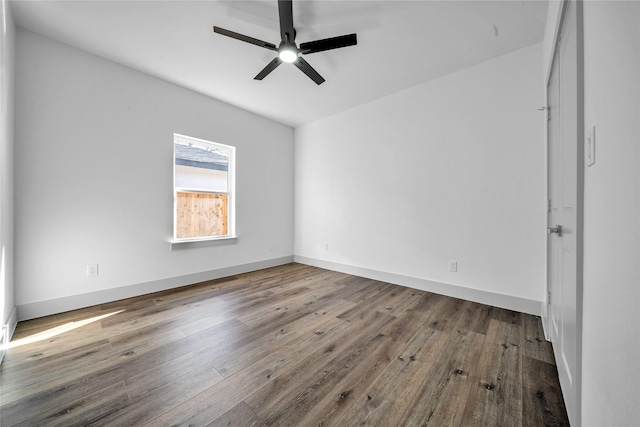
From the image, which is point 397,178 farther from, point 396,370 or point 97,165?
point 97,165

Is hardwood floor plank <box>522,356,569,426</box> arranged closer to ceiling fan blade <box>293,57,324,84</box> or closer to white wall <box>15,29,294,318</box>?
ceiling fan blade <box>293,57,324,84</box>

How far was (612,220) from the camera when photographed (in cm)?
71

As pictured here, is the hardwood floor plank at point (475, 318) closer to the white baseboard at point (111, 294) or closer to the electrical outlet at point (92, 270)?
the white baseboard at point (111, 294)

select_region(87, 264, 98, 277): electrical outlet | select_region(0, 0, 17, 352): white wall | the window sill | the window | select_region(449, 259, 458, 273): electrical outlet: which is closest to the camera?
select_region(0, 0, 17, 352): white wall

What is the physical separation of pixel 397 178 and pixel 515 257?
62.1 inches

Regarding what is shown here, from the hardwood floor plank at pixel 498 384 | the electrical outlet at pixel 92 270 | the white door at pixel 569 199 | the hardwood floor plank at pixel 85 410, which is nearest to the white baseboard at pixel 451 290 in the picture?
the hardwood floor plank at pixel 498 384

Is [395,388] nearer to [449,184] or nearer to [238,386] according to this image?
[238,386]

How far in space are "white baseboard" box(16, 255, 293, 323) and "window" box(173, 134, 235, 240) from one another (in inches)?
21.7

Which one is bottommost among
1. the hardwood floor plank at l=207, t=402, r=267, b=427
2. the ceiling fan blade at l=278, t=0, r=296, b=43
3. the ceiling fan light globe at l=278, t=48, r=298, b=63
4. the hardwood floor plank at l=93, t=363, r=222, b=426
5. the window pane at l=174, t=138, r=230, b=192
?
the hardwood floor plank at l=93, t=363, r=222, b=426

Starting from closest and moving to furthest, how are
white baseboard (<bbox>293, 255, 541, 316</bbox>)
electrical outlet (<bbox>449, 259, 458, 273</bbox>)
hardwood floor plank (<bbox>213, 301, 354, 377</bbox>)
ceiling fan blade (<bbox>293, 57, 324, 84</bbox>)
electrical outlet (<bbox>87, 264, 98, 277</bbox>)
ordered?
hardwood floor plank (<bbox>213, 301, 354, 377</bbox>)
ceiling fan blade (<bbox>293, 57, 324, 84</bbox>)
white baseboard (<bbox>293, 255, 541, 316</bbox>)
electrical outlet (<bbox>87, 264, 98, 277</bbox>)
electrical outlet (<bbox>449, 259, 458, 273</bbox>)

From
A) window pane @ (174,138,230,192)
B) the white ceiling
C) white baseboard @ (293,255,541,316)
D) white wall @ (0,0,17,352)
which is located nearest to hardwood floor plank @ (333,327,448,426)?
white baseboard @ (293,255,541,316)

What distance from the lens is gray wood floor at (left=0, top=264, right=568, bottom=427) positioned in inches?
48.2

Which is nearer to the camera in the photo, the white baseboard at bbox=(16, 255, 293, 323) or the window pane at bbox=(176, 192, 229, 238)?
the white baseboard at bbox=(16, 255, 293, 323)

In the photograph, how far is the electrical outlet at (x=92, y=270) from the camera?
2.54 meters
